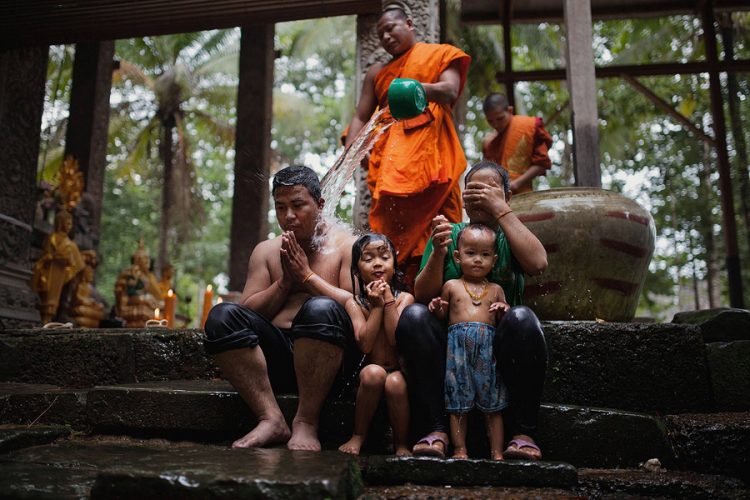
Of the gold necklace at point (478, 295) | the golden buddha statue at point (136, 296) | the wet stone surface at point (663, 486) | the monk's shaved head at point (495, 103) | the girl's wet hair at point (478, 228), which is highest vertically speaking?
the monk's shaved head at point (495, 103)

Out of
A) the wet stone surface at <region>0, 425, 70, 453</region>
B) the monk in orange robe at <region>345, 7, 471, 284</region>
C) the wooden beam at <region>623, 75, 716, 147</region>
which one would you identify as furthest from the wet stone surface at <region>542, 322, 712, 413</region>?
the wooden beam at <region>623, 75, 716, 147</region>

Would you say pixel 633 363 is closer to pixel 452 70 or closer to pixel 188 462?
pixel 188 462

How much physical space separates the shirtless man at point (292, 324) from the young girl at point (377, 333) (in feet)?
0.32

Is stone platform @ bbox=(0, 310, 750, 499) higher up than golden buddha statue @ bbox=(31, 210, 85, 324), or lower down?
lower down

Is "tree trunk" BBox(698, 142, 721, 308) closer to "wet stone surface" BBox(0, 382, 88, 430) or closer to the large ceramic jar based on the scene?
the large ceramic jar

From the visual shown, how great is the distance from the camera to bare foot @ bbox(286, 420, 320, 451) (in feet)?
8.25

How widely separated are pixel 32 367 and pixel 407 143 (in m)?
2.57

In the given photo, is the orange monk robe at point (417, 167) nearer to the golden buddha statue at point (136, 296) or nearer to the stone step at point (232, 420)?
the stone step at point (232, 420)

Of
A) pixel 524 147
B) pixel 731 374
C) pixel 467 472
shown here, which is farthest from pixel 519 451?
pixel 524 147

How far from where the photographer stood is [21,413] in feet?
10.4

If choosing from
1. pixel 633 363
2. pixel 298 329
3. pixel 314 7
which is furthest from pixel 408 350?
pixel 314 7

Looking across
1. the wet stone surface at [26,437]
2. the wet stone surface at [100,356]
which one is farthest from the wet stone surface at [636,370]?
the wet stone surface at [26,437]

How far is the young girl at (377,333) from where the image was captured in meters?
2.52

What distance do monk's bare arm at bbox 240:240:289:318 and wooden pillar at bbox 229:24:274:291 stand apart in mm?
5492
